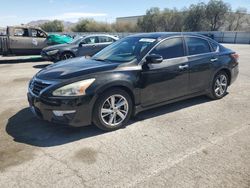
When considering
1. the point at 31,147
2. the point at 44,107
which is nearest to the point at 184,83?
the point at 44,107

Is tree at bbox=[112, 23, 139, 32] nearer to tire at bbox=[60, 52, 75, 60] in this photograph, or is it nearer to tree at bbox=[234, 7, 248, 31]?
tree at bbox=[234, 7, 248, 31]

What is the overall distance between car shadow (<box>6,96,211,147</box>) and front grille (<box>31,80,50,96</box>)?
68 centimetres

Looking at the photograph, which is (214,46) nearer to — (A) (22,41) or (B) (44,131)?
(B) (44,131)

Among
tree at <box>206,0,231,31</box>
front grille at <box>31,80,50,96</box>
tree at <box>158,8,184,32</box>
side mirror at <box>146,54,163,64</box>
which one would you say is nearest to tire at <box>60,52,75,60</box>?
front grille at <box>31,80,50,96</box>

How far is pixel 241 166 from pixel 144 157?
4.07 feet

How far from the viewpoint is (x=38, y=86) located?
447cm

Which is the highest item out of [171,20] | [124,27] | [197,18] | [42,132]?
[197,18]

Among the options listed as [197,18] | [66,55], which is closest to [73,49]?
[66,55]

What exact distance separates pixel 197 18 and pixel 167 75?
4880cm

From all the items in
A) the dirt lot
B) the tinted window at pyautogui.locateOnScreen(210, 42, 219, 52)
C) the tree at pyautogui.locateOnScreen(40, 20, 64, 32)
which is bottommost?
the tree at pyautogui.locateOnScreen(40, 20, 64, 32)

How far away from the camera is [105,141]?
4.21 metres

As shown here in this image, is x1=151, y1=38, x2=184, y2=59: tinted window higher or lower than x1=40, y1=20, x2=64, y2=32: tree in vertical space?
higher

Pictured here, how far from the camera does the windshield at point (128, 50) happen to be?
4969 mm

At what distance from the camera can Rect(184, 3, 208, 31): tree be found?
49.6 m
